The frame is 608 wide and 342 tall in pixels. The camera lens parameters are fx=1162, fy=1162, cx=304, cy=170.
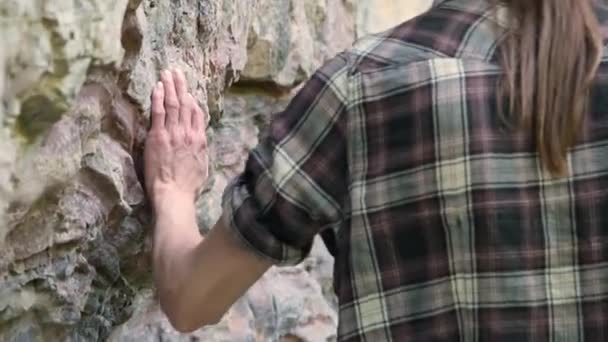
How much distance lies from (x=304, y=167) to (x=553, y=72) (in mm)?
183

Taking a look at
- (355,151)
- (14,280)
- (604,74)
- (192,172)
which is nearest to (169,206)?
(192,172)

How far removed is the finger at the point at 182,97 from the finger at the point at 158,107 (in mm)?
18

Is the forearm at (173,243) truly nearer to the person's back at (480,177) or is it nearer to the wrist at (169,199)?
the wrist at (169,199)

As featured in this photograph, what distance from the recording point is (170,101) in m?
1.09

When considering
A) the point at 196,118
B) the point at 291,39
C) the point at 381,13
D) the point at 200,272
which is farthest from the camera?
the point at 381,13

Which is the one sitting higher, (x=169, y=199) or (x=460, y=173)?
(x=460, y=173)

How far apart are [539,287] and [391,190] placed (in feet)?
0.39

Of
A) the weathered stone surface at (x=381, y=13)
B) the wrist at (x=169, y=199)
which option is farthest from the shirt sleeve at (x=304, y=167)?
the weathered stone surface at (x=381, y=13)

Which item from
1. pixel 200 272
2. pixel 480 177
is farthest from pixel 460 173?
pixel 200 272

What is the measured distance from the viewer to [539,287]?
0.78m

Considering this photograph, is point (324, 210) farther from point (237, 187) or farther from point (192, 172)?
point (192, 172)

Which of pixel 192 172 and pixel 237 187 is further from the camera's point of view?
pixel 192 172

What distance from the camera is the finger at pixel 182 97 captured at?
1098 mm

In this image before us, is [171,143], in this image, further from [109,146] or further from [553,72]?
[553,72]
